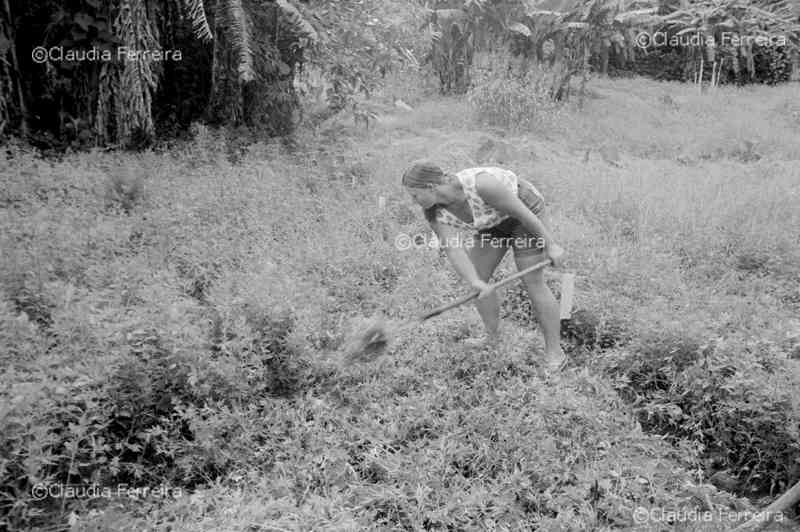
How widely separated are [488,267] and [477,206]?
1.76 ft

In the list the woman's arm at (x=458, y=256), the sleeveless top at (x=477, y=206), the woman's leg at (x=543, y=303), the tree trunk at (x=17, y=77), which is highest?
the tree trunk at (x=17, y=77)

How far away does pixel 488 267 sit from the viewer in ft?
12.5

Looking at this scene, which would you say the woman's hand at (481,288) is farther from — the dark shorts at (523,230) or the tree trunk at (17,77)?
the tree trunk at (17,77)

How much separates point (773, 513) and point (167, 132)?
7.33m

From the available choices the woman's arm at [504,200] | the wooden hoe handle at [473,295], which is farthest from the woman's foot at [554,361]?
the woman's arm at [504,200]

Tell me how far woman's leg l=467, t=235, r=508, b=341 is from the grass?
17 cm

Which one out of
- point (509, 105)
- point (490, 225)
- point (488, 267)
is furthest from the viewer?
point (509, 105)

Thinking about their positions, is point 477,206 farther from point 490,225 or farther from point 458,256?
point 458,256

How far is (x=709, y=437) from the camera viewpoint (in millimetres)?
3283

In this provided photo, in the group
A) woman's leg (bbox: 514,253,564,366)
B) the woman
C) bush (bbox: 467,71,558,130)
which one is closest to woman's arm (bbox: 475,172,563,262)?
the woman

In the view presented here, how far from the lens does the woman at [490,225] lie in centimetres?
329

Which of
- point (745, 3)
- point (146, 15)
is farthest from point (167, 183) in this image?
point (745, 3)

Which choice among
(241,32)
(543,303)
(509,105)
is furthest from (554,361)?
(509,105)

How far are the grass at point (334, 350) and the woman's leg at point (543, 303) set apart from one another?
0.18 meters
